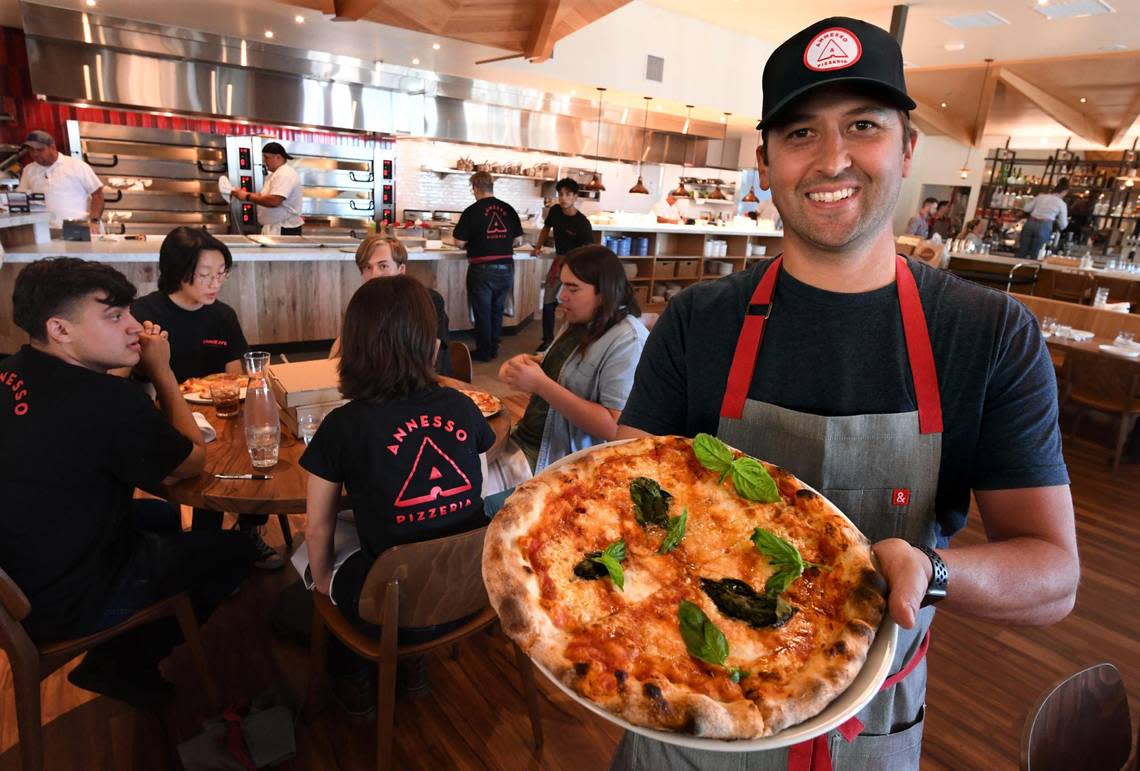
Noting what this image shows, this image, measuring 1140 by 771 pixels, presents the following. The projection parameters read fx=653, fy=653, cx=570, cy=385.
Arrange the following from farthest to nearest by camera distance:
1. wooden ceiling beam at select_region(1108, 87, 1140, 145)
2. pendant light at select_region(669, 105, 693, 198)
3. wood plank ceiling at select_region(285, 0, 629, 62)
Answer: pendant light at select_region(669, 105, 693, 198), wooden ceiling beam at select_region(1108, 87, 1140, 145), wood plank ceiling at select_region(285, 0, 629, 62)

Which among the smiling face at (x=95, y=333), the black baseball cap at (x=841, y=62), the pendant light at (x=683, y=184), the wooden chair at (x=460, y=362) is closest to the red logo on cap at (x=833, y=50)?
the black baseball cap at (x=841, y=62)

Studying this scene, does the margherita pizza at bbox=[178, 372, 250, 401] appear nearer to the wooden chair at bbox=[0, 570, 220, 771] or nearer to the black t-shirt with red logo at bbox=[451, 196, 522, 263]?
the wooden chair at bbox=[0, 570, 220, 771]

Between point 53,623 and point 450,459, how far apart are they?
1.18 meters

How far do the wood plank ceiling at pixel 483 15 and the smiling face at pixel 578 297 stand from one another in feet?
11.5

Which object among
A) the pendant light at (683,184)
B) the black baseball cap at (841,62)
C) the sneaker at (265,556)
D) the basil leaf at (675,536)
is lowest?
the sneaker at (265,556)

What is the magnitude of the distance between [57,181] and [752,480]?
8033 millimetres

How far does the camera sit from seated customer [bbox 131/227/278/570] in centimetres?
295

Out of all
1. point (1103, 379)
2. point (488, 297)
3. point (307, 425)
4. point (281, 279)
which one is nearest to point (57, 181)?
point (281, 279)

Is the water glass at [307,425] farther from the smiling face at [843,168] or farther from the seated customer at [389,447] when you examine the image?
the smiling face at [843,168]

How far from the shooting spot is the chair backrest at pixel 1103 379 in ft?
15.4

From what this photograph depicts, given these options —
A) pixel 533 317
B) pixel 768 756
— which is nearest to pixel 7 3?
pixel 533 317

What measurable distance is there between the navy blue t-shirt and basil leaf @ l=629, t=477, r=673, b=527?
166 millimetres

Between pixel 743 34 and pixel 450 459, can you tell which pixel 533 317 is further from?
pixel 450 459

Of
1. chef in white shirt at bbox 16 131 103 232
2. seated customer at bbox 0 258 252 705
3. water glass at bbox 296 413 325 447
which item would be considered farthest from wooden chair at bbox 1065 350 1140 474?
chef in white shirt at bbox 16 131 103 232
